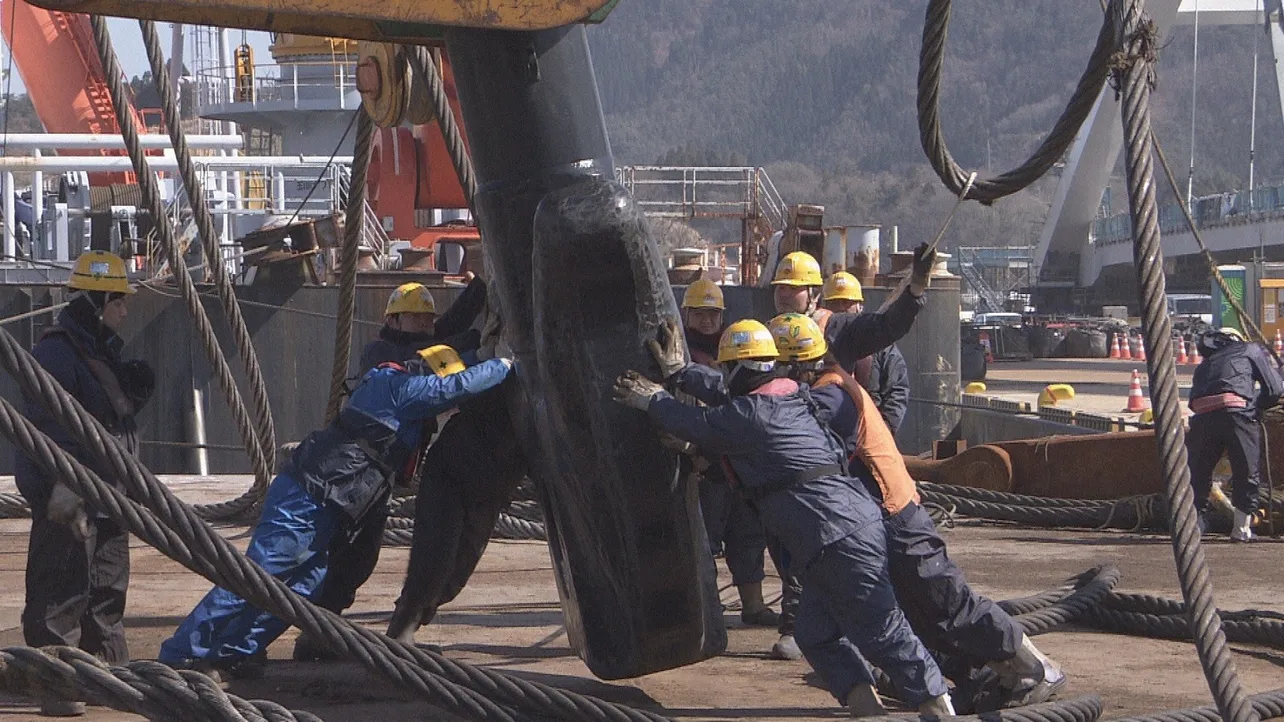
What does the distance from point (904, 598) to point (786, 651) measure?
1.08 metres

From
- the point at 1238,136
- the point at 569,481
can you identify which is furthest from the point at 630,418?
the point at 1238,136

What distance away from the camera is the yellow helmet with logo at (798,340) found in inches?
220

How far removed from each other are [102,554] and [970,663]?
10.2ft

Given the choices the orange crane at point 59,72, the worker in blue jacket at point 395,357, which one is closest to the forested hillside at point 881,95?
the orange crane at point 59,72

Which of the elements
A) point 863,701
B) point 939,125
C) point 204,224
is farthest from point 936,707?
point 204,224

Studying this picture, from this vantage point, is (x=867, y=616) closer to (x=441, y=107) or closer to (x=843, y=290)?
(x=843, y=290)

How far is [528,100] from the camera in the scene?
4.89m

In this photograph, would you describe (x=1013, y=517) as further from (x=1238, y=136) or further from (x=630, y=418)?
(x=1238, y=136)

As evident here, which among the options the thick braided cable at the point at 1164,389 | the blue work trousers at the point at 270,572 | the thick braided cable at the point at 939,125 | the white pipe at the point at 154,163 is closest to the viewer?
the thick braided cable at the point at 1164,389

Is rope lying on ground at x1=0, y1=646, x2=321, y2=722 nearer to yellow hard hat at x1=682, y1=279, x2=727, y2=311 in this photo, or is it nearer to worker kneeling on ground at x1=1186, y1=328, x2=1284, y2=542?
yellow hard hat at x1=682, y1=279, x2=727, y2=311

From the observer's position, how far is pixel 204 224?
7746 millimetres

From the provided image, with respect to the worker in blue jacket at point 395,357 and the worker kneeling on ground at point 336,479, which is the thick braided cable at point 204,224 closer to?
the worker in blue jacket at point 395,357

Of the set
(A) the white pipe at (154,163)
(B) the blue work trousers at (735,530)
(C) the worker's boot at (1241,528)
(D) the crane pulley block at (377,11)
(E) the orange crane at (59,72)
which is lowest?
(C) the worker's boot at (1241,528)

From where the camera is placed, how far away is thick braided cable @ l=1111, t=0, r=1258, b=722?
4230 mm
